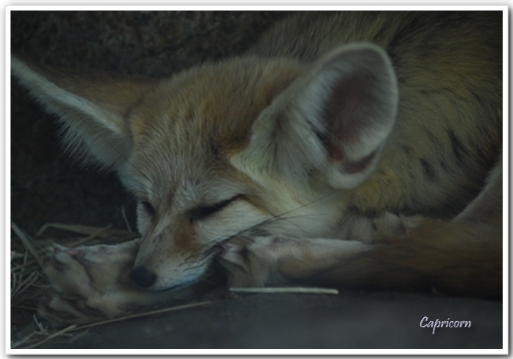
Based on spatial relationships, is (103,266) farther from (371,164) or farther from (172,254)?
(371,164)

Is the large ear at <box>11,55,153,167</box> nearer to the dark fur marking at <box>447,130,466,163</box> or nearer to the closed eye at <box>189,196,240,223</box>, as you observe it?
the closed eye at <box>189,196,240,223</box>

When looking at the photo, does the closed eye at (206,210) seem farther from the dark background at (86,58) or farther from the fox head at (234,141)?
the dark background at (86,58)

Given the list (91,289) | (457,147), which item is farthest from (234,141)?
(457,147)

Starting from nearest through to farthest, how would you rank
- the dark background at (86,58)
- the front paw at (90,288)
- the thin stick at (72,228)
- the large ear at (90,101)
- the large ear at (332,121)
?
the large ear at (332,121), the front paw at (90,288), the large ear at (90,101), the dark background at (86,58), the thin stick at (72,228)

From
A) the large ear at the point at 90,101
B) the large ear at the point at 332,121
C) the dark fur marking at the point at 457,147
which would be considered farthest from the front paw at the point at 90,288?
the dark fur marking at the point at 457,147

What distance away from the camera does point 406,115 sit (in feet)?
6.72

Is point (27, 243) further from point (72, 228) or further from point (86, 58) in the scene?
point (86, 58)

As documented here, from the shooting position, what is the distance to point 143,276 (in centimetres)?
188

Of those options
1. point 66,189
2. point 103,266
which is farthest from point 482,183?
point 66,189

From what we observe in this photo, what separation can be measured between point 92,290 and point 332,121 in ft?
3.02

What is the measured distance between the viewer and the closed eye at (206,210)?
192 centimetres

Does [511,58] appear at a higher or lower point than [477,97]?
higher

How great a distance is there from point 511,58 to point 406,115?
17.3 inches

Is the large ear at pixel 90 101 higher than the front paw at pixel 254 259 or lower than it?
higher
